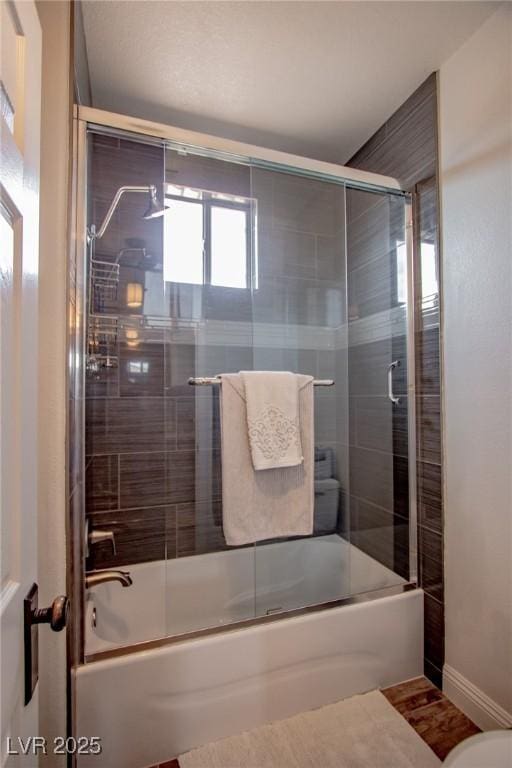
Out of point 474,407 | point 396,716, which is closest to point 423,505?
point 474,407

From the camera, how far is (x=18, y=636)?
581 mm

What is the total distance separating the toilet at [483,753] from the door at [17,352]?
3.05 ft

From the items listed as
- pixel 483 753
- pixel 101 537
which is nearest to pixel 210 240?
pixel 101 537

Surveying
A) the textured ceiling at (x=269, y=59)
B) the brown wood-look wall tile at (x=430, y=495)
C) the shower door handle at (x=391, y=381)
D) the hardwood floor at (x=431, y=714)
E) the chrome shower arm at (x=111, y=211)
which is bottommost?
the hardwood floor at (x=431, y=714)

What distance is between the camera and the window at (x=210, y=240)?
173 cm

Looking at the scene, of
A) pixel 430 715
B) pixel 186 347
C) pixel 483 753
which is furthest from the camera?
pixel 186 347

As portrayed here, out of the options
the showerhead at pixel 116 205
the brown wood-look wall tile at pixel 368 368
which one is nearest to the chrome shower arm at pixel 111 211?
the showerhead at pixel 116 205

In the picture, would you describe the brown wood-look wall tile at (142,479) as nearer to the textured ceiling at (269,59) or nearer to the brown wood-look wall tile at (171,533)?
the brown wood-look wall tile at (171,533)

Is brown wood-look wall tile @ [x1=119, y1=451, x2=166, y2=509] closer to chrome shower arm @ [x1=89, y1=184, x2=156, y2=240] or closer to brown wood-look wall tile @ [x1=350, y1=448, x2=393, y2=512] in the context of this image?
brown wood-look wall tile @ [x1=350, y1=448, x2=393, y2=512]

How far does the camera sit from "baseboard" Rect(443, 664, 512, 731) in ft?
4.29

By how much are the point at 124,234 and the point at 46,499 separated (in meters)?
Result: 1.36

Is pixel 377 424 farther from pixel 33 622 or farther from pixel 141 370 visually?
pixel 33 622

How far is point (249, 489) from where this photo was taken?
156cm

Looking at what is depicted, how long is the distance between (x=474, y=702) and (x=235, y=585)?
990 millimetres
